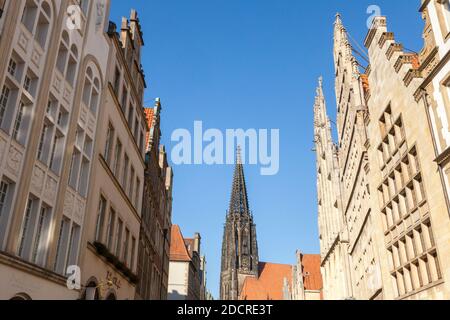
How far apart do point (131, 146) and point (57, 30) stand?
1086 cm

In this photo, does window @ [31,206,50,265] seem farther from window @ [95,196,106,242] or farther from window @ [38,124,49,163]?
window @ [95,196,106,242]

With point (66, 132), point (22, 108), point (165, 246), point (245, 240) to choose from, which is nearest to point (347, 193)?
point (165, 246)

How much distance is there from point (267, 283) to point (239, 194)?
26.2 meters

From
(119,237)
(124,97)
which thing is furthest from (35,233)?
(124,97)

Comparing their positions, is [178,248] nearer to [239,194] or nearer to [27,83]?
[27,83]

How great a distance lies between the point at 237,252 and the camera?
112 metres

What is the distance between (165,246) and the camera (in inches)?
1604

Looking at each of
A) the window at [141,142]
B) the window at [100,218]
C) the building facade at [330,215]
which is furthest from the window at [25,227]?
the building facade at [330,215]

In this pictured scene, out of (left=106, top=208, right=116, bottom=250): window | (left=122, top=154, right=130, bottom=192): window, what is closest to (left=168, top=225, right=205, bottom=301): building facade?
(left=122, top=154, right=130, bottom=192): window

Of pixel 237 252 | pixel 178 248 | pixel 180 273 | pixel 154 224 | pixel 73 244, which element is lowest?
pixel 73 244

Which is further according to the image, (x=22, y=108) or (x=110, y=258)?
(x=110, y=258)

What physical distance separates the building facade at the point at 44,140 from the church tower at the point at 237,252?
9606 centimetres
